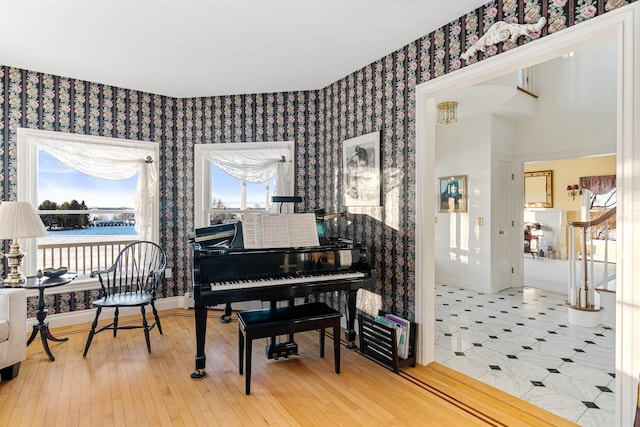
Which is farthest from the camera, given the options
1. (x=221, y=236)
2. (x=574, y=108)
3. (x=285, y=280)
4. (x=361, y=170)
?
(x=574, y=108)

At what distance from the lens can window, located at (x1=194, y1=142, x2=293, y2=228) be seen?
4.34 meters

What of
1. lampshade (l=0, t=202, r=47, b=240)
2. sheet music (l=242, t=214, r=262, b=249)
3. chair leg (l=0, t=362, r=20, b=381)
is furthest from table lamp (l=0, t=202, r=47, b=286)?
sheet music (l=242, t=214, r=262, b=249)

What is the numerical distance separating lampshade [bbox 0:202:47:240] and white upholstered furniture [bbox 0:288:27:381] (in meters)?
0.52

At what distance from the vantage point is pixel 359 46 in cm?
310

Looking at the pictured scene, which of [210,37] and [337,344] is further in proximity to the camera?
[210,37]

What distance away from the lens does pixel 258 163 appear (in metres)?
4.38

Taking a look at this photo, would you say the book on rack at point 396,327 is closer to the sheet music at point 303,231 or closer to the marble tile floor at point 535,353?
the marble tile floor at point 535,353

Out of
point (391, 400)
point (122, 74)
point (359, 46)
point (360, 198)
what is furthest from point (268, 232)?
point (122, 74)

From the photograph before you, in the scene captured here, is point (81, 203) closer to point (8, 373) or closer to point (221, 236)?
point (8, 373)

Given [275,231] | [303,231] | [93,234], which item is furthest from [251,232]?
[93,234]

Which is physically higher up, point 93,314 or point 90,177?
point 90,177

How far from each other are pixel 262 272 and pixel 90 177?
2.75m

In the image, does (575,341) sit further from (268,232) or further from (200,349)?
(200,349)

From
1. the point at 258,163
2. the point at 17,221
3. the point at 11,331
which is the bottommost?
the point at 11,331
